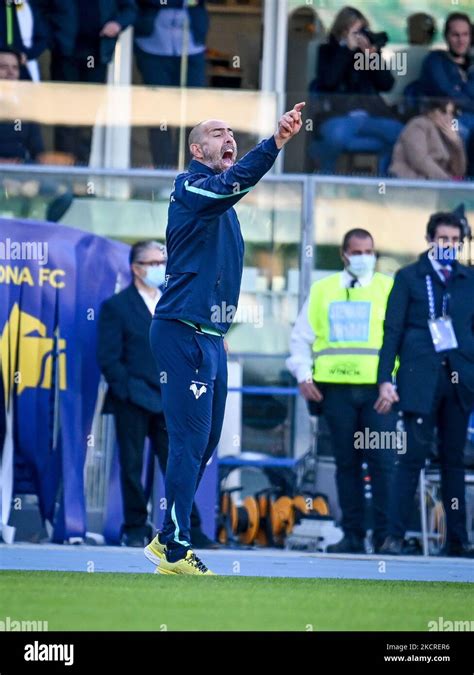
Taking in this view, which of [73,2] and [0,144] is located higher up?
[73,2]

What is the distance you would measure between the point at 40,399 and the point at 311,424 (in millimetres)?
2099

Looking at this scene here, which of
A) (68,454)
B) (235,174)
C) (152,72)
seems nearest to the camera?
(235,174)

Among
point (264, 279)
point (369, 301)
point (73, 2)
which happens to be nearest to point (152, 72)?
point (73, 2)

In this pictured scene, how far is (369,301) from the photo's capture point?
522 inches

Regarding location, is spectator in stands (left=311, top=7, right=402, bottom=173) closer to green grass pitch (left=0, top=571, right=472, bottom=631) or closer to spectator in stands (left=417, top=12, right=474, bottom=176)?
spectator in stands (left=417, top=12, right=474, bottom=176)

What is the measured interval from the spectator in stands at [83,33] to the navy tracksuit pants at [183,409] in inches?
232

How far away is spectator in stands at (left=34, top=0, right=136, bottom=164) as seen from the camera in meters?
14.6

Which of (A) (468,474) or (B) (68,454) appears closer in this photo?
(B) (68,454)

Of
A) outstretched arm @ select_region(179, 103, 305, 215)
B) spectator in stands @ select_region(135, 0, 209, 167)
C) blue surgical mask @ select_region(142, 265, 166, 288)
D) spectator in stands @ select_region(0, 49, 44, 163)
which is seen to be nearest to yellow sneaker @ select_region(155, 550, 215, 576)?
outstretched arm @ select_region(179, 103, 305, 215)

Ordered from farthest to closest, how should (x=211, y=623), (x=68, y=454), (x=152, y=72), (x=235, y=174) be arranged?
(x=152, y=72)
(x=68, y=454)
(x=235, y=174)
(x=211, y=623)

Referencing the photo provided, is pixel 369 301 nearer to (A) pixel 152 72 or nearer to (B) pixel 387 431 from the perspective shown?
(B) pixel 387 431

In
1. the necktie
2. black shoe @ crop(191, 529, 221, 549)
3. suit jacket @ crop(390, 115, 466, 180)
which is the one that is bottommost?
black shoe @ crop(191, 529, 221, 549)

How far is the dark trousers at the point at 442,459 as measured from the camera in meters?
12.7

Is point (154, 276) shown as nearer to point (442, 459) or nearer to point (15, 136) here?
point (15, 136)
